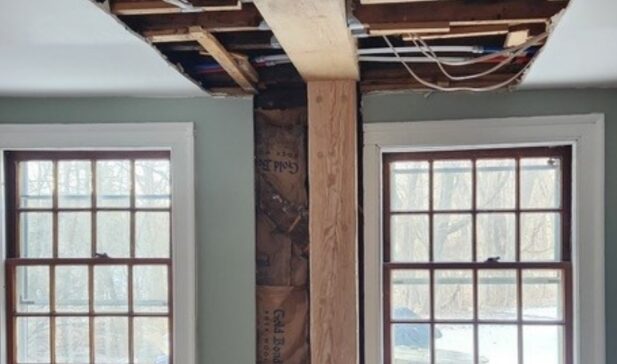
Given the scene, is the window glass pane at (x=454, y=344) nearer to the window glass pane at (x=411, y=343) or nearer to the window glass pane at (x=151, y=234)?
the window glass pane at (x=411, y=343)

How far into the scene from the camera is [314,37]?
209cm

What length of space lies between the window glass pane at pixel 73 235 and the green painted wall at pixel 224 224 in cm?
65

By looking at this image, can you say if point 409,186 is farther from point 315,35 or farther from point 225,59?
point 315,35

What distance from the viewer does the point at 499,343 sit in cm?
327

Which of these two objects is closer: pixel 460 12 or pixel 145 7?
pixel 145 7

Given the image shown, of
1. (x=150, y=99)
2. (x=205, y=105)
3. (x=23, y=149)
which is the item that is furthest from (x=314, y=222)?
(x=23, y=149)

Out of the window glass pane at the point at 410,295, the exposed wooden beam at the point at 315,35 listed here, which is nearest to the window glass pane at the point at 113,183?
the exposed wooden beam at the point at 315,35

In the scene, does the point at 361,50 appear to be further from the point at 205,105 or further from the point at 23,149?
the point at 23,149

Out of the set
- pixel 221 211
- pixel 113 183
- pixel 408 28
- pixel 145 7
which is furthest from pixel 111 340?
pixel 408 28

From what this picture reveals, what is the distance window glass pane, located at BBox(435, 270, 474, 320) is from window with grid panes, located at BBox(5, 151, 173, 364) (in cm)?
144

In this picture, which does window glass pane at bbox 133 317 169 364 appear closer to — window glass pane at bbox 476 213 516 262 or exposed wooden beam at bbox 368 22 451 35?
A: window glass pane at bbox 476 213 516 262

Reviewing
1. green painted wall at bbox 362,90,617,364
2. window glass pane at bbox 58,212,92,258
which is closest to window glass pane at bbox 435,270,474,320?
green painted wall at bbox 362,90,617,364

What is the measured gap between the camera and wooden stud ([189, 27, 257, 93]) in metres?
2.22

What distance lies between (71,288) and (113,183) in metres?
0.62
